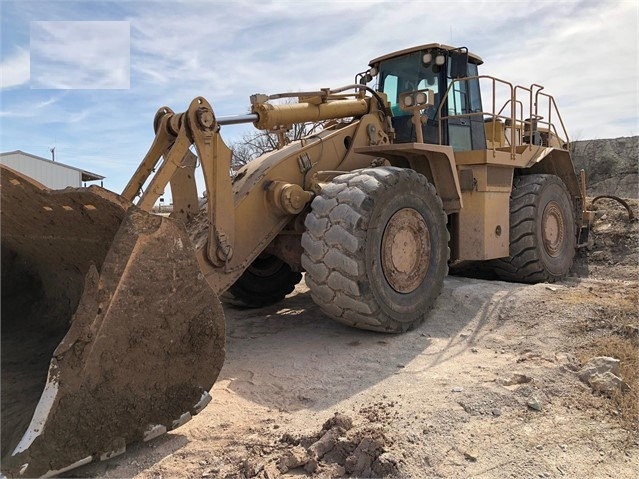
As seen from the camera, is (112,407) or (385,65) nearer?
(112,407)

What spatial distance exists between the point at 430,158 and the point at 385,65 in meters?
1.80

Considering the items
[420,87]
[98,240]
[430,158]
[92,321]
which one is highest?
[420,87]

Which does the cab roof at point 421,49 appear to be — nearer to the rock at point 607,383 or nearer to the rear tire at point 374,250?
the rear tire at point 374,250

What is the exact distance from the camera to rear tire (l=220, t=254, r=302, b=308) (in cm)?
617


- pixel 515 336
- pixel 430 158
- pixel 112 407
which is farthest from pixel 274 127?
pixel 112 407

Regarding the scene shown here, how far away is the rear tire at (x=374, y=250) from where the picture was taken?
4391 mm

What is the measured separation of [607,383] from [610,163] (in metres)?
18.9

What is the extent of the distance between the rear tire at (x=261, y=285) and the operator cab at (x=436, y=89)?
2039 millimetres

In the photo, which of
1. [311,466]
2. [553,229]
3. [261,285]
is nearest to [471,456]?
[311,466]

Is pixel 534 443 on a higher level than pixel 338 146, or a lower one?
lower

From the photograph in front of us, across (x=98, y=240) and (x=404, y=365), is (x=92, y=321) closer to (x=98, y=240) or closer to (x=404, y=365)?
(x=98, y=240)

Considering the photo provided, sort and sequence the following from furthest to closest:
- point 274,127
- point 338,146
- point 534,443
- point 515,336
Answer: point 338,146
point 274,127
point 515,336
point 534,443

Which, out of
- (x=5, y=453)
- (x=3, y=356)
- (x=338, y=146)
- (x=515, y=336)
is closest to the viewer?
(x=5, y=453)

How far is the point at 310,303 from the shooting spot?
21.2ft
